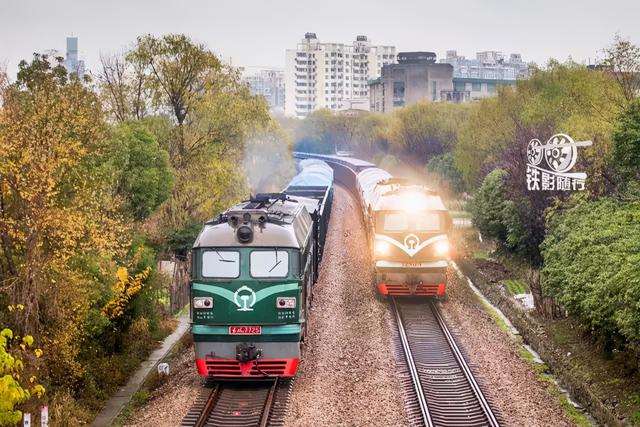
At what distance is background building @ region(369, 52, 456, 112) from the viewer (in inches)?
5650

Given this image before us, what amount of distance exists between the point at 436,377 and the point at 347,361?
2.51 meters

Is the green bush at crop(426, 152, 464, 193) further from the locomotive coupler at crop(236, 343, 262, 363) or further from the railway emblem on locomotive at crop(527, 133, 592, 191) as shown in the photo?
the locomotive coupler at crop(236, 343, 262, 363)

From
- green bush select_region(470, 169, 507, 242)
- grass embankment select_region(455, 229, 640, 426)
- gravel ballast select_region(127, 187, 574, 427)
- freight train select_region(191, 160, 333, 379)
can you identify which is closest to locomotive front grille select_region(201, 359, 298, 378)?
freight train select_region(191, 160, 333, 379)

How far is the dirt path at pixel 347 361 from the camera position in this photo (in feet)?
55.5

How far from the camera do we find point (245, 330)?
57.9 ft

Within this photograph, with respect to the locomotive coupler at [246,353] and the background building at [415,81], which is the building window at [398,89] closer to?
the background building at [415,81]

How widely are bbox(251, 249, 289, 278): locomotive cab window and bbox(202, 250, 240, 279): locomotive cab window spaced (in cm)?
38

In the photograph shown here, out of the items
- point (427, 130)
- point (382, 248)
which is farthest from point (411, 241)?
point (427, 130)

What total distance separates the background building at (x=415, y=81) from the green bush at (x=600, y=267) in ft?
386

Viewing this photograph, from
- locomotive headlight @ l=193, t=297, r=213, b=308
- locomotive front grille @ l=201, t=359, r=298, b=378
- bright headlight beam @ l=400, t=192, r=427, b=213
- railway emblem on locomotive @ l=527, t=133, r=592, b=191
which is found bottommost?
locomotive front grille @ l=201, t=359, r=298, b=378

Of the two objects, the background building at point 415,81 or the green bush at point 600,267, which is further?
the background building at point 415,81

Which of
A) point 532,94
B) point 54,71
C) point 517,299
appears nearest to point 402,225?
point 517,299

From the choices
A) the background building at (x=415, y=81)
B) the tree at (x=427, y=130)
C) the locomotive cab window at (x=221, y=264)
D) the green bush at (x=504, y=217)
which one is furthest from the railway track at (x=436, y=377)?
the background building at (x=415, y=81)

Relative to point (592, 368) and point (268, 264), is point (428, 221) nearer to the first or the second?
point (592, 368)
